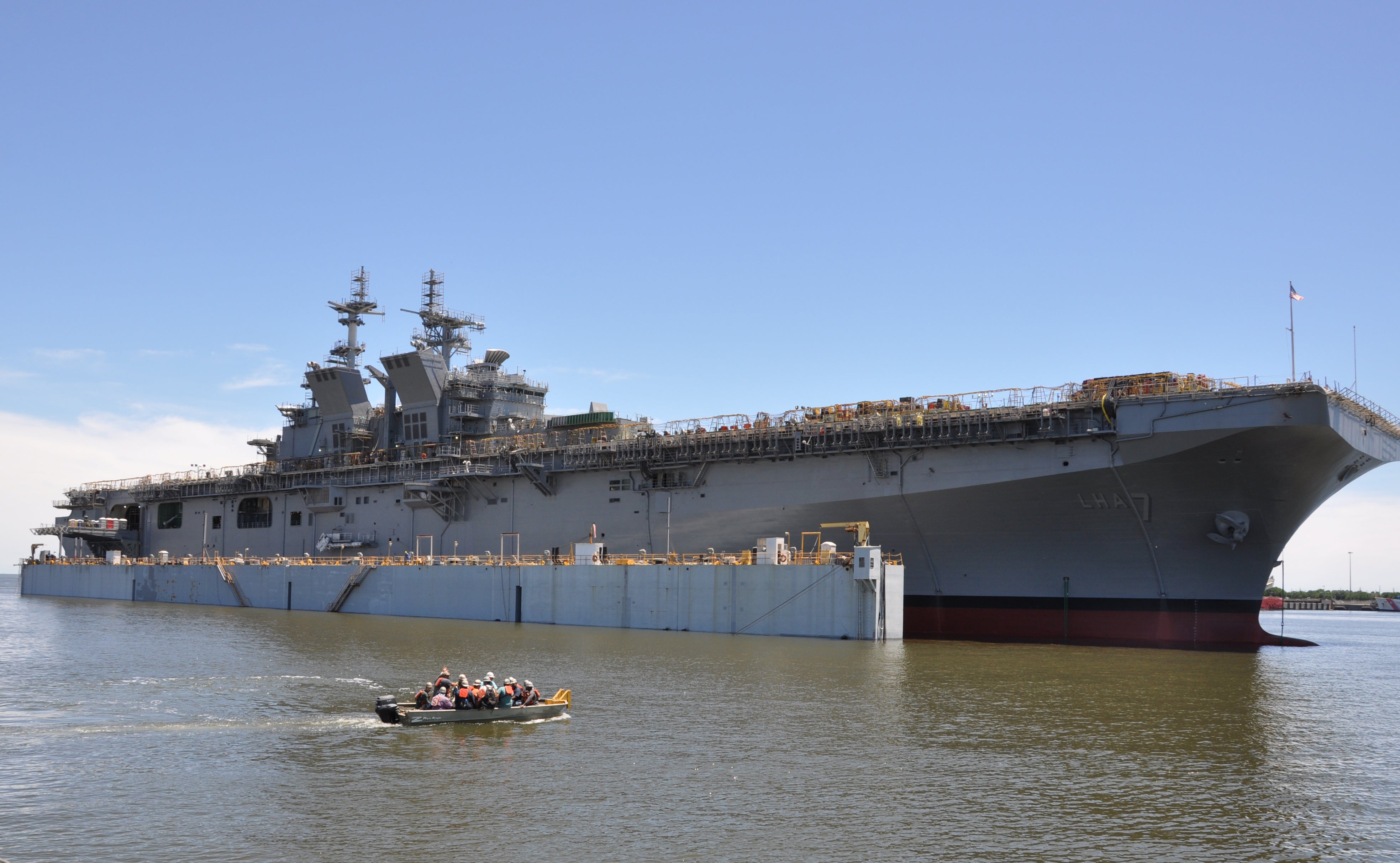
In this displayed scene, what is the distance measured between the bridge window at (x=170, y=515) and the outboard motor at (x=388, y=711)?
62117 millimetres

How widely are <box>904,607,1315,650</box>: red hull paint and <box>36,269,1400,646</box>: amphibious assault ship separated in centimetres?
6

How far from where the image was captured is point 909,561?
1734 inches

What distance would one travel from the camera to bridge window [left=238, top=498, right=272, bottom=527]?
7100 cm

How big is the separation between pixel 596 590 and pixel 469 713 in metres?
23.8

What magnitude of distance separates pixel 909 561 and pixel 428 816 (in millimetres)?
30522

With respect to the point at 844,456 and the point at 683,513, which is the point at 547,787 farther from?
the point at 683,513

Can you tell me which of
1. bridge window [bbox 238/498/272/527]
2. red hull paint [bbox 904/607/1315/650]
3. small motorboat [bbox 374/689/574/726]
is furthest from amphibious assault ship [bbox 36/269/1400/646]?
small motorboat [bbox 374/689/574/726]

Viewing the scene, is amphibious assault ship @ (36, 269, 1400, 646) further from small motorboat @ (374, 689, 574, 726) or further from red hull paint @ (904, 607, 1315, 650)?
small motorboat @ (374, 689, 574, 726)

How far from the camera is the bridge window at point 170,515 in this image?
7838 cm

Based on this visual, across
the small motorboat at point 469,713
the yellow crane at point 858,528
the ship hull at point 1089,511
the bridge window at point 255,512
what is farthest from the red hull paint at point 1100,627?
the bridge window at point 255,512

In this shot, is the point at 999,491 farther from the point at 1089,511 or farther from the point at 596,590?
the point at 596,590

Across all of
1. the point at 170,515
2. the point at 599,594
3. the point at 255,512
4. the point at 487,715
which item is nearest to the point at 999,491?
the point at 599,594

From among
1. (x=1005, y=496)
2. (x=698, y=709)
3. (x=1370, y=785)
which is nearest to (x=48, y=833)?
(x=698, y=709)

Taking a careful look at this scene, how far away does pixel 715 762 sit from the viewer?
1933 cm
